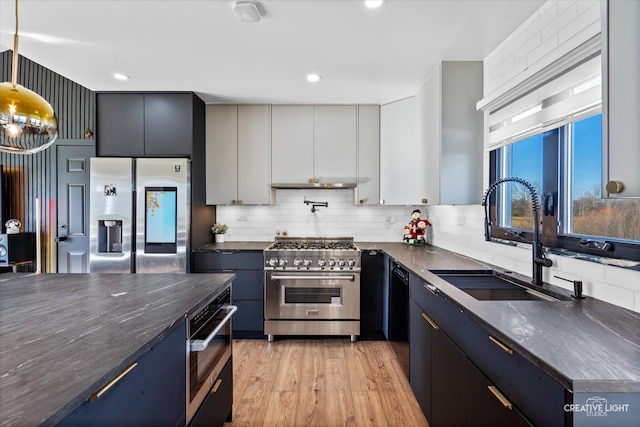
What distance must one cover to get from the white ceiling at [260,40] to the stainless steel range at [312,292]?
167cm

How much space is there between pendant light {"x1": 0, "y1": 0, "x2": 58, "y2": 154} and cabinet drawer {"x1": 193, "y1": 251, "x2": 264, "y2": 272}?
1.73 metres

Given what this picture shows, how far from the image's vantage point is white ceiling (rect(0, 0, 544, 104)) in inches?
68.6

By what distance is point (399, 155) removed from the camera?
3143 millimetres

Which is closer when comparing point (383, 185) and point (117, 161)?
point (117, 161)

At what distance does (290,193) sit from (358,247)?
1.09 m

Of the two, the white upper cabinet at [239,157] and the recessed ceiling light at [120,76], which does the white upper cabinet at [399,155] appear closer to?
the white upper cabinet at [239,157]

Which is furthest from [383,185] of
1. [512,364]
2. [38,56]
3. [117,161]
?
[38,56]

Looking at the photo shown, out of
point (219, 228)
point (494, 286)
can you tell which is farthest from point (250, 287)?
point (494, 286)

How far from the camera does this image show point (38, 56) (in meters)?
2.29

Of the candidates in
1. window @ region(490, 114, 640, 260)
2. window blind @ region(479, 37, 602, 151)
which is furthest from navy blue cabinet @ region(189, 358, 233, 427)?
window blind @ region(479, 37, 602, 151)

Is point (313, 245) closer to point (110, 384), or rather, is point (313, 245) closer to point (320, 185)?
point (320, 185)

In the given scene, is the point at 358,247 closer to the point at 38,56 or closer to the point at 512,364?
the point at 512,364

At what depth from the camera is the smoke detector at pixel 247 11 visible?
167 cm

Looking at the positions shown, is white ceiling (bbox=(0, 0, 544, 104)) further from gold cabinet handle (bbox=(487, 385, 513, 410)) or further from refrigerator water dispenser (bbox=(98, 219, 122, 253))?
gold cabinet handle (bbox=(487, 385, 513, 410))
